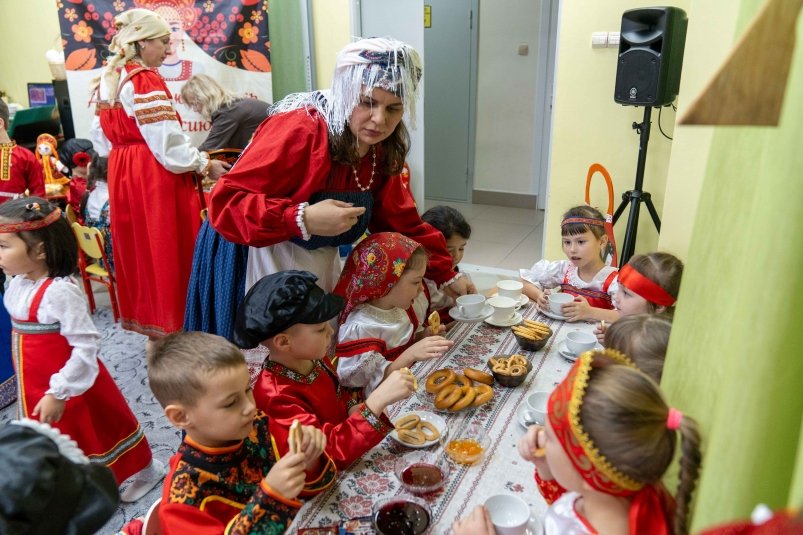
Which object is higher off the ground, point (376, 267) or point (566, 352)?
point (376, 267)

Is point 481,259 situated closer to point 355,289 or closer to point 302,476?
point 355,289

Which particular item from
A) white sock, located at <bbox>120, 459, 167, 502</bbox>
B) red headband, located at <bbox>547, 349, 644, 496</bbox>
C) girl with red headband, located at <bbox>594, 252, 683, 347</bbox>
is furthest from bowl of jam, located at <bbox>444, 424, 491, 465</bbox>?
white sock, located at <bbox>120, 459, 167, 502</bbox>

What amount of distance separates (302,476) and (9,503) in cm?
50

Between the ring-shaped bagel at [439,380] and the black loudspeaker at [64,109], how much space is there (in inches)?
179

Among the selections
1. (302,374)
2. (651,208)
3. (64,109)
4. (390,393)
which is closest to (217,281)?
(302,374)

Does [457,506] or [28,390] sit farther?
[28,390]

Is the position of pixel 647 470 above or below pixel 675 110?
below

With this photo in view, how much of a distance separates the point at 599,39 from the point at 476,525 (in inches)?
138

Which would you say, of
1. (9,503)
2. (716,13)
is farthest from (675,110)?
(9,503)

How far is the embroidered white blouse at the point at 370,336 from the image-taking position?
1732 millimetres

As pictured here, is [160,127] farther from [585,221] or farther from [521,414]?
[521,414]

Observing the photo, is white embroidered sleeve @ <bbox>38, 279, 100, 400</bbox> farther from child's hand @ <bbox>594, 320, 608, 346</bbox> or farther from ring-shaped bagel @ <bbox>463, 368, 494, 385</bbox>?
child's hand @ <bbox>594, 320, 608, 346</bbox>

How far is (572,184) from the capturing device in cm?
409

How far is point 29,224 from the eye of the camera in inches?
73.1
